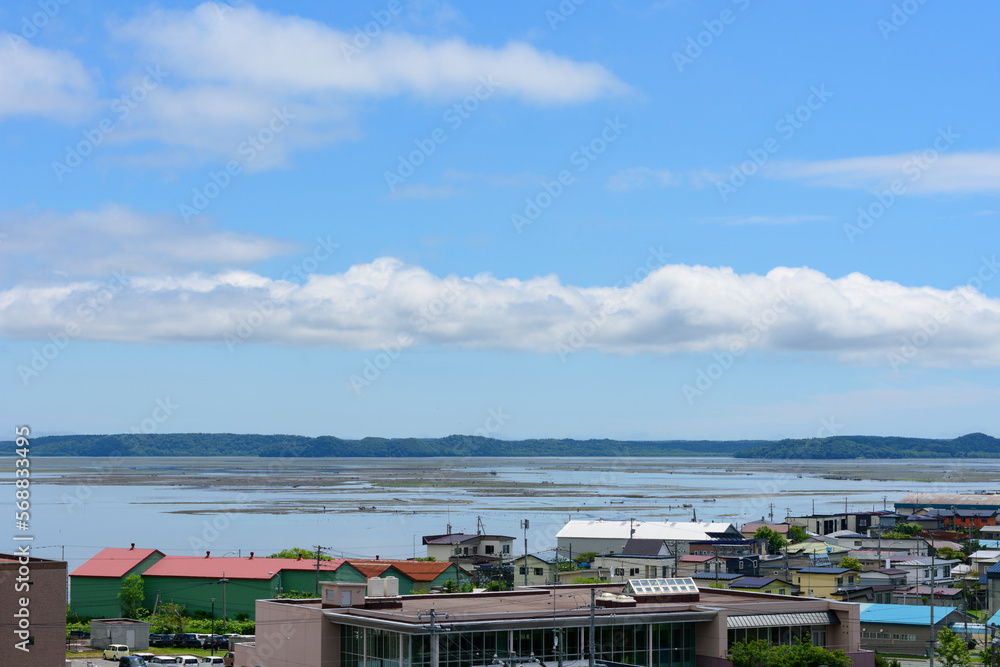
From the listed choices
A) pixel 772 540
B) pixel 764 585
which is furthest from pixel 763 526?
pixel 764 585

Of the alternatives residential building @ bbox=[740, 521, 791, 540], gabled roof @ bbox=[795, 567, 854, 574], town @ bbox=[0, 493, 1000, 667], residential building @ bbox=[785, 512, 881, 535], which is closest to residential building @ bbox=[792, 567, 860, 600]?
gabled roof @ bbox=[795, 567, 854, 574]

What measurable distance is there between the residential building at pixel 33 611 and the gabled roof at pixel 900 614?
1434 inches

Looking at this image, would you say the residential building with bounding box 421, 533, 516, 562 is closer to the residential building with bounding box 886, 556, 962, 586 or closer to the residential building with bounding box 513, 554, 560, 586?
the residential building with bounding box 513, 554, 560, 586

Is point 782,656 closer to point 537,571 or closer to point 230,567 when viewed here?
point 230,567

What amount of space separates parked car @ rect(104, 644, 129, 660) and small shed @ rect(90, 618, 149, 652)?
51.2 inches

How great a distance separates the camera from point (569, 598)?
31.9 m

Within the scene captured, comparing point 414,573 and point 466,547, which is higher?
point 414,573

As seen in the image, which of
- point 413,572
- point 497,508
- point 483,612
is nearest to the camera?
point 483,612

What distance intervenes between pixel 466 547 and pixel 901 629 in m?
32.7

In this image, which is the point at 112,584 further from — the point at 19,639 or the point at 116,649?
the point at 19,639

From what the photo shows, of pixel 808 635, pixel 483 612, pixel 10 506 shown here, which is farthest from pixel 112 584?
pixel 10 506

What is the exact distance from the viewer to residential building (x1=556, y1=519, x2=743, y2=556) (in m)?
78.8

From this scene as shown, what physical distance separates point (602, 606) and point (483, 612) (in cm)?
337

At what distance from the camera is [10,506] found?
13988cm
